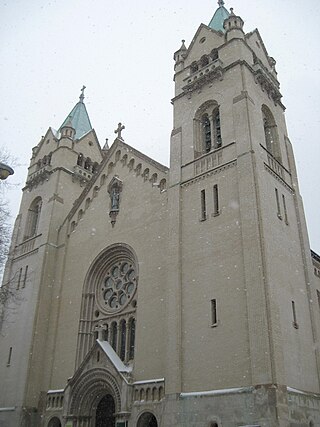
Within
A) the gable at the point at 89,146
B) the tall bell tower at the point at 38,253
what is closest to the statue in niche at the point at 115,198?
the tall bell tower at the point at 38,253

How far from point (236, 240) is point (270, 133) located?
9.31m

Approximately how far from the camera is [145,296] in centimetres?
2330

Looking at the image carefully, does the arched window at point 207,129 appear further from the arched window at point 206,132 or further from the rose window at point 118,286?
the rose window at point 118,286

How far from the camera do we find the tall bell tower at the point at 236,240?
1808cm

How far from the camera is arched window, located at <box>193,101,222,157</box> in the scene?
2544cm

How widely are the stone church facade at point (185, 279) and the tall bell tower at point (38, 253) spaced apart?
0.13m

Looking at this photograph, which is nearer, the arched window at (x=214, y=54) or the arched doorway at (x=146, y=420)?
the arched doorway at (x=146, y=420)

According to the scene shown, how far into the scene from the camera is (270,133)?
2692 centimetres

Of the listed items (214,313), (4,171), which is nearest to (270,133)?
(214,313)

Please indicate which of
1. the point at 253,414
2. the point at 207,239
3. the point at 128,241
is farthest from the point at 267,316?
the point at 128,241

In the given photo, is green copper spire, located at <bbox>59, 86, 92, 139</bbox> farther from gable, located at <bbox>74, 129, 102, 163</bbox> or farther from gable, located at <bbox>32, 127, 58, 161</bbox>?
gable, located at <bbox>32, 127, 58, 161</bbox>

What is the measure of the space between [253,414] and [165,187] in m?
13.1

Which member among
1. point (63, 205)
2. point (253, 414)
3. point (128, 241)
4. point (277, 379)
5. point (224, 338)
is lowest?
point (253, 414)

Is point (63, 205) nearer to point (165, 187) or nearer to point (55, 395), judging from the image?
point (165, 187)
